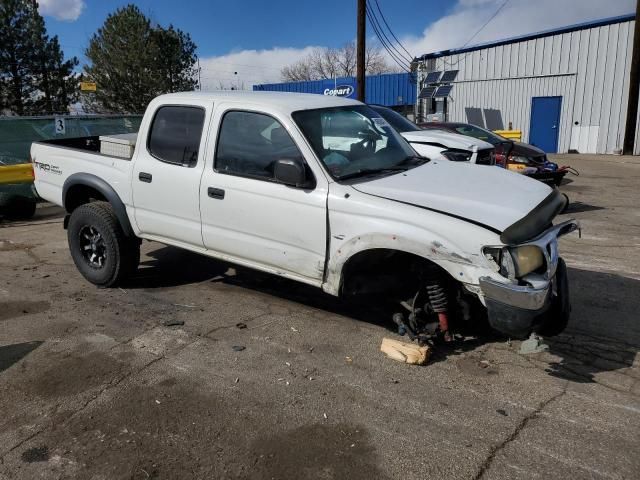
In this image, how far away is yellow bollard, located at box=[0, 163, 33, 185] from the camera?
9.37 meters

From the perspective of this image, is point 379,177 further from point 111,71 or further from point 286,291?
point 111,71

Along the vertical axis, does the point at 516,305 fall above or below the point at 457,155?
below

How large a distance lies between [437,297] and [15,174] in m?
8.63

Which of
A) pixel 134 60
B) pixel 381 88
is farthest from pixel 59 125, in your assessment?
pixel 381 88

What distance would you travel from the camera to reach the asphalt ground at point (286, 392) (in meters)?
2.83

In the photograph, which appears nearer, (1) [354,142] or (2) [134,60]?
(1) [354,142]

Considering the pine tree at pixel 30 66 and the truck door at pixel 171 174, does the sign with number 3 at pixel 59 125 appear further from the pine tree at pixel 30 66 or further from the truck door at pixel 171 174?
the pine tree at pixel 30 66

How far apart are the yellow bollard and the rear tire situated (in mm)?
4723

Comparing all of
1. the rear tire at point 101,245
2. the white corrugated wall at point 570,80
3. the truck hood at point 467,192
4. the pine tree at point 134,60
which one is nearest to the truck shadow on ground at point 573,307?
the rear tire at point 101,245

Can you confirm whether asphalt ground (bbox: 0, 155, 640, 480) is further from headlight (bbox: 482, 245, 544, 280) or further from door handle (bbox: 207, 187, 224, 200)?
door handle (bbox: 207, 187, 224, 200)

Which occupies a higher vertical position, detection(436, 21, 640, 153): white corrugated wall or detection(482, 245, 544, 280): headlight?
detection(436, 21, 640, 153): white corrugated wall

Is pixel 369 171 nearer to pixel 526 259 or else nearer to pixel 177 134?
pixel 526 259

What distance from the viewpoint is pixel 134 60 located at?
29859mm

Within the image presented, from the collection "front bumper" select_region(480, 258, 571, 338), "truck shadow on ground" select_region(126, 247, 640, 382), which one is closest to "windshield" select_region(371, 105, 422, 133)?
"truck shadow on ground" select_region(126, 247, 640, 382)
